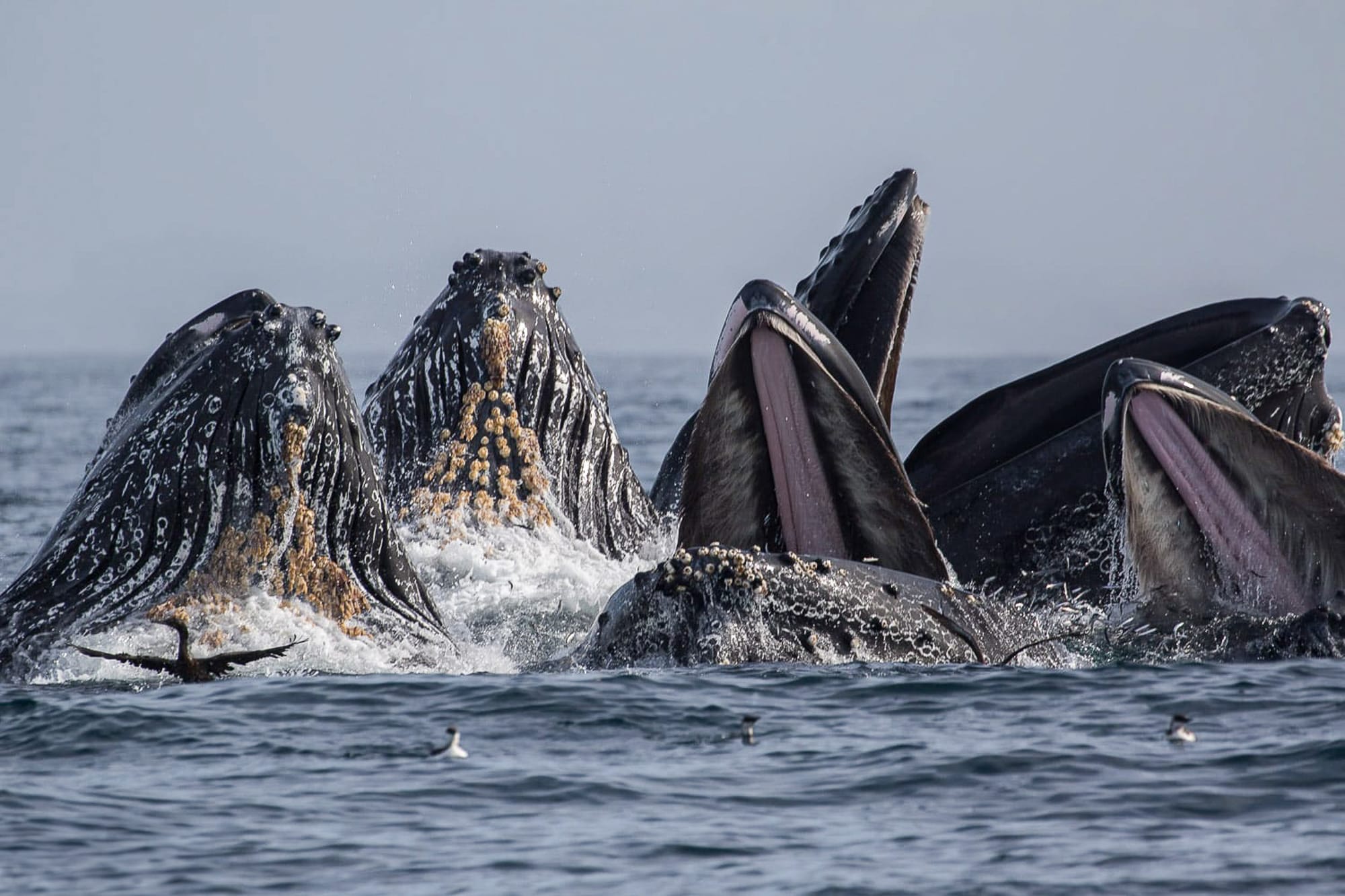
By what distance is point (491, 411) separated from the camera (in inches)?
498

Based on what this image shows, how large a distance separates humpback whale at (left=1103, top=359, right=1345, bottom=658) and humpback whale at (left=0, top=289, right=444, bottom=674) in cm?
380

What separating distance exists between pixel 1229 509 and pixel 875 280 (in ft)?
10.7

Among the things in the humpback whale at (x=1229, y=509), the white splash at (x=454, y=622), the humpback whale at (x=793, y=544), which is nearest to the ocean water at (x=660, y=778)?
the white splash at (x=454, y=622)

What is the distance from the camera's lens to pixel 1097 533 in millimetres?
11789

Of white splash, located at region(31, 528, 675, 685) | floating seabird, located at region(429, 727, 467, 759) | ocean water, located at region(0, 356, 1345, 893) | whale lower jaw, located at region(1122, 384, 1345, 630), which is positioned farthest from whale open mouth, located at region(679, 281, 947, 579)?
floating seabird, located at region(429, 727, 467, 759)

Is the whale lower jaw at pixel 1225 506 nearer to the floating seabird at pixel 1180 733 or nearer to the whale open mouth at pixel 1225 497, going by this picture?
the whale open mouth at pixel 1225 497

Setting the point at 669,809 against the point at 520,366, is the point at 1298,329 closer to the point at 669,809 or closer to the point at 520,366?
the point at 520,366

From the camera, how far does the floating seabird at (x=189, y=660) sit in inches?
379

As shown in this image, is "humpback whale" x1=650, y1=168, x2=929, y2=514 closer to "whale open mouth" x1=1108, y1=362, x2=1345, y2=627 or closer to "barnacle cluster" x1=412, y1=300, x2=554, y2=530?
"barnacle cluster" x1=412, y1=300, x2=554, y2=530

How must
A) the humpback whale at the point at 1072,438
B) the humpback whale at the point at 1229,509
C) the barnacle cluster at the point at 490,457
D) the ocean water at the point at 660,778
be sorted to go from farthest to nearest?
the barnacle cluster at the point at 490,457 → the humpback whale at the point at 1072,438 → the humpback whale at the point at 1229,509 → the ocean water at the point at 660,778

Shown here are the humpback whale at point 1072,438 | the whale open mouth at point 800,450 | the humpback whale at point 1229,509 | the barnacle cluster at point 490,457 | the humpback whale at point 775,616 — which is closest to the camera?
the humpback whale at point 775,616

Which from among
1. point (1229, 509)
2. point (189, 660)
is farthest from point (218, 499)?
point (1229, 509)

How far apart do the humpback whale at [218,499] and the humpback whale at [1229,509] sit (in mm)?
3803

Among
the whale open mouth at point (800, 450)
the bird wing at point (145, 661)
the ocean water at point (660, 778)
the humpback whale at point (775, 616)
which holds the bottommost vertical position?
the ocean water at point (660, 778)
